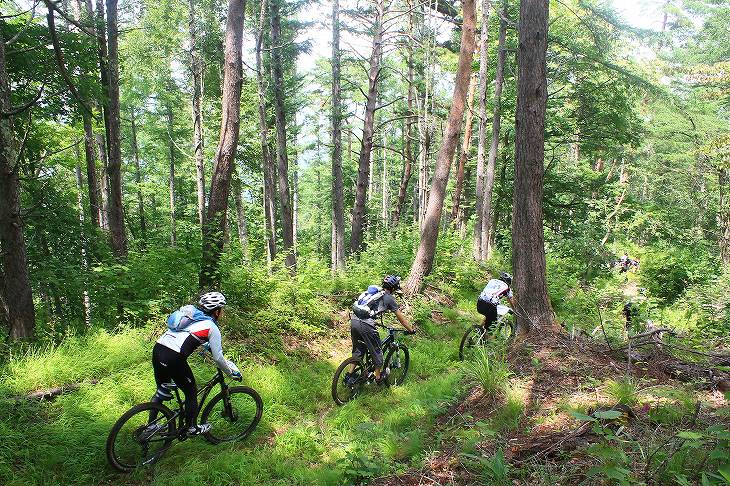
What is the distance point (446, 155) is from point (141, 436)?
9.52 m

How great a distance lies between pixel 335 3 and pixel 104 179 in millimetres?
13587

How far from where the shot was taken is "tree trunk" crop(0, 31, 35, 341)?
571cm

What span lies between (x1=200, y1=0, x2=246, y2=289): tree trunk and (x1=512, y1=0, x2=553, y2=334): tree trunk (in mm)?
5158

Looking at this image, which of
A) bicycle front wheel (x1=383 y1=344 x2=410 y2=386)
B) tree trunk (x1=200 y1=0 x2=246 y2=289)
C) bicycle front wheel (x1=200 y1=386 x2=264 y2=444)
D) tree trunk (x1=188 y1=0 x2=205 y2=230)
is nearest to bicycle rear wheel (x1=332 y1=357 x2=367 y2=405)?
bicycle front wheel (x1=383 y1=344 x2=410 y2=386)

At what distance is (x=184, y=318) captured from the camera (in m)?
4.73

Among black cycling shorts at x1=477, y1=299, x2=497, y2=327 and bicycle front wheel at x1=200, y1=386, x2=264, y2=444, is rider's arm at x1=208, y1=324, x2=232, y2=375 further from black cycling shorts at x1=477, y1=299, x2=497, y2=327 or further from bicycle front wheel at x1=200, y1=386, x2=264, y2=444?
black cycling shorts at x1=477, y1=299, x2=497, y2=327

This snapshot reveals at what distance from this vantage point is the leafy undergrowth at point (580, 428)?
107 inches

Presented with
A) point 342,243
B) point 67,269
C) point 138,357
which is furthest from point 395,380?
point 342,243

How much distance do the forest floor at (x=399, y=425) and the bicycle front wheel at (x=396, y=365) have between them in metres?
0.43

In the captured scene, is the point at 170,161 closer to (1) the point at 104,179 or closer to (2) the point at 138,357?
(1) the point at 104,179

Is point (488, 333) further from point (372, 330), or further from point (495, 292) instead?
point (372, 330)

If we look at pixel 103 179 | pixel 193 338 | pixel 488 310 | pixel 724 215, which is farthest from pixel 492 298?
pixel 724 215

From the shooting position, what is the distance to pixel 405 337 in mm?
9500

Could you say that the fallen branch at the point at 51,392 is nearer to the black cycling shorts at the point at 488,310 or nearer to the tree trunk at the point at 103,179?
the black cycling shorts at the point at 488,310
